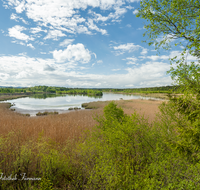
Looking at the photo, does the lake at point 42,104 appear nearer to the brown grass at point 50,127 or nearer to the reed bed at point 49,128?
the brown grass at point 50,127

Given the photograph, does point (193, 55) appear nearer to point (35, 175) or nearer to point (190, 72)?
point (190, 72)

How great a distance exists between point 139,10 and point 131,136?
680 cm

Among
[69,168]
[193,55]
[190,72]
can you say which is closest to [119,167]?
[69,168]

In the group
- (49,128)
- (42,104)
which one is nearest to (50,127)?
(49,128)

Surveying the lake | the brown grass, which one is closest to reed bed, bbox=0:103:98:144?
the brown grass

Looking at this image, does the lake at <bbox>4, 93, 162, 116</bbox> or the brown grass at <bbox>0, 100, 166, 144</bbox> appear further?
the lake at <bbox>4, 93, 162, 116</bbox>

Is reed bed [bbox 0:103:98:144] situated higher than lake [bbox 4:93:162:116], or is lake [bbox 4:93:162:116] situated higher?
reed bed [bbox 0:103:98:144]

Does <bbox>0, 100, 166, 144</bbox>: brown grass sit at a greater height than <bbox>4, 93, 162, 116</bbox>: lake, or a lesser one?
greater

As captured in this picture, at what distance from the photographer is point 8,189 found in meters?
3.71

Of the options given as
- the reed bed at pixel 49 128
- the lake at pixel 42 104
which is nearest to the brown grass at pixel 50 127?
the reed bed at pixel 49 128

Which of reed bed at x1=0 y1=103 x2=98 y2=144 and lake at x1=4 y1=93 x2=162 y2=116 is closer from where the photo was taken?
reed bed at x1=0 y1=103 x2=98 y2=144

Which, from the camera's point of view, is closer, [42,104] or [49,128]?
[49,128]

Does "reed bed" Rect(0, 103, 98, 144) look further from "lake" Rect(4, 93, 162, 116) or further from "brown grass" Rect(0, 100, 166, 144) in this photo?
"lake" Rect(4, 93, 162, 116)

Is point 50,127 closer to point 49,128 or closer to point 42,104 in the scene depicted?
point 49,128
